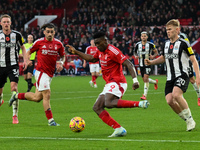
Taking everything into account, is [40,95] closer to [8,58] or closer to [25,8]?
[8,58]

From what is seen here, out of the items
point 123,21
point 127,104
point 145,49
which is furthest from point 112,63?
point 123,21

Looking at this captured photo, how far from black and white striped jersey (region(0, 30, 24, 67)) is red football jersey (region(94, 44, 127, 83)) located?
9.67ft

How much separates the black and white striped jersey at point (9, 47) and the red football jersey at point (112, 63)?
2.95m

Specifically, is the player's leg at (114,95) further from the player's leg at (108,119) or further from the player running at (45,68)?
the player running at (45,68)

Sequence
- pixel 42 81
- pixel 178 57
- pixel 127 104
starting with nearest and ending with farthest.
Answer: pixel 127 104 < pixel 178 57 < pixel 42 81

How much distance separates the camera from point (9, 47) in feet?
36.1

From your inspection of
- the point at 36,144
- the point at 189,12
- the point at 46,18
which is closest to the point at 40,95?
the point at 36,144

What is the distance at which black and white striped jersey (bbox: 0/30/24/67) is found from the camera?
10.9 metres

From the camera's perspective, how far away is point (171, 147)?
7.21m

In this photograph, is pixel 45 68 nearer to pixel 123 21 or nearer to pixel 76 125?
pixel 76 125

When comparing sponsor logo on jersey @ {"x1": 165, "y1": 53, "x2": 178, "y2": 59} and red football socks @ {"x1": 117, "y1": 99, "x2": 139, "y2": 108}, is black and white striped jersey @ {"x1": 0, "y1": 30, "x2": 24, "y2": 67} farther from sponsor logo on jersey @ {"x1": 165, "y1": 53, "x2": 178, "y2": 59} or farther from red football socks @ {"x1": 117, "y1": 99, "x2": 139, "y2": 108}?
red football socks @ {"x1": 117, "y1": 99, "x2": 139, "y2": 108}

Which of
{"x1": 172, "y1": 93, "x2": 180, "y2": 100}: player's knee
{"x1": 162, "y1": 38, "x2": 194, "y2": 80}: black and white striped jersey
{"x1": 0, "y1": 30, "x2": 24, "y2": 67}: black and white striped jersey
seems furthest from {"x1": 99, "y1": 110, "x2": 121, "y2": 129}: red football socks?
{"x1": 0, "y1": 30, "x2": 24, "y2": 67}: black and white striped jersey

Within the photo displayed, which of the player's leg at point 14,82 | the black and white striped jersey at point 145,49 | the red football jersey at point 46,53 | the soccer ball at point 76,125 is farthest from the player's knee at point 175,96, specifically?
the black and white striped jersey at point 145,49

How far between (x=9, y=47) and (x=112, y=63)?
3.33m
